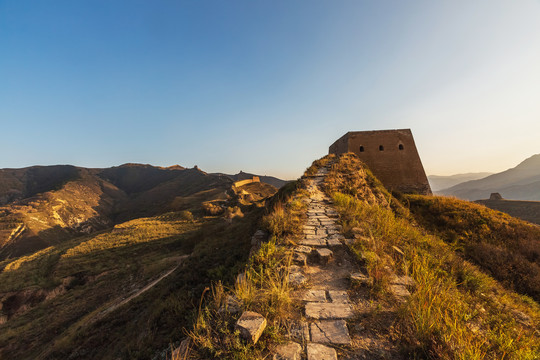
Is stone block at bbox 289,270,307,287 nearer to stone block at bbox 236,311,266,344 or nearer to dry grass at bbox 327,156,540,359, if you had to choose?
stone block at bbox 236,311,266,344

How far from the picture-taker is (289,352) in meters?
1.76

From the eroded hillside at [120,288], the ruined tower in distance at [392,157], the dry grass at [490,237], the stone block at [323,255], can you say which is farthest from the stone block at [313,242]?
the ruined tower in distance at [392,157]

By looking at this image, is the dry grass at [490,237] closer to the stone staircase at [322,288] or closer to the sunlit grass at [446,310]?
the sunlit grass at [446,310]

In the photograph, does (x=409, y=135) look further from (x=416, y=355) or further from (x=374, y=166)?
(x=416, y=355)

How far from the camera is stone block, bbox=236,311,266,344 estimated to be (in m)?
1.83

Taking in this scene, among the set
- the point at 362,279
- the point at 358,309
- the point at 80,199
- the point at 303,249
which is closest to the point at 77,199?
the point at 80,199

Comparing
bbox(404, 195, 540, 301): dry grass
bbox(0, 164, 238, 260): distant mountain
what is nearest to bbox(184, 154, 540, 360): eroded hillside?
bbox(404, 195, 540, 301): dry grass

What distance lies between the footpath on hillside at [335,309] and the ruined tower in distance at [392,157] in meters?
15.1

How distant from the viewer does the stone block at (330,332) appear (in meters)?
1.87

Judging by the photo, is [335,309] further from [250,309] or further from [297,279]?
[250,309]

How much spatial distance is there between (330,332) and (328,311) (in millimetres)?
315

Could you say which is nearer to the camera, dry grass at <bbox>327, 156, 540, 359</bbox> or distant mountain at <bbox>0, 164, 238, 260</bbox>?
dry grass at <bbox>327, 156, 540, 359</bbox>

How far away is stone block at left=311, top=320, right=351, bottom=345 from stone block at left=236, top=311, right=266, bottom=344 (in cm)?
53

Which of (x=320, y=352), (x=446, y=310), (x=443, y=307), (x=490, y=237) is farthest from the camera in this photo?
(x=490, y=237)
